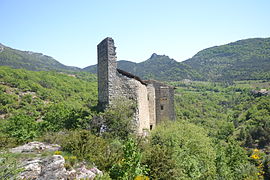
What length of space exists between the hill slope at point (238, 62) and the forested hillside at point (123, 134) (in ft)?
102

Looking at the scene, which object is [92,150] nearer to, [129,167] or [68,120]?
[129,167]

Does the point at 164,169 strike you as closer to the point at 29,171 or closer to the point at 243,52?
the point at 29,171

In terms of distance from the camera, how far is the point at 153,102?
18578mm

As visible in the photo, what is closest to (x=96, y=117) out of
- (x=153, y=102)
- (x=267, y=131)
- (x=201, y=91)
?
(x=153, y=102)

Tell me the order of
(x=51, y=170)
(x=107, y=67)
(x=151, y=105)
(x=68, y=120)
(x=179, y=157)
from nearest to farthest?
(x=51, y=170), (x=179, y=157), (x=107, y=67), (x=68, y=120), (x=151, y=105)

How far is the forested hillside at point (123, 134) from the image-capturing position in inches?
307

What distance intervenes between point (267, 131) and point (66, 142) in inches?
1886

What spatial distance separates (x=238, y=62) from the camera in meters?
98.6

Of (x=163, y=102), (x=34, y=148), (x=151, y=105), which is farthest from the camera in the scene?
(x=163, y=102)

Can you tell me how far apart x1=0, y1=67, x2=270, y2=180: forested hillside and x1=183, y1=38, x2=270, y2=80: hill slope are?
3105 centimetres

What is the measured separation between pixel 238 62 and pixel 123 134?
104m

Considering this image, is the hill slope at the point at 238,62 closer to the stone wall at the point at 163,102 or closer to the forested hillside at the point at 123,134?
the forested hillside at the point at 123,134

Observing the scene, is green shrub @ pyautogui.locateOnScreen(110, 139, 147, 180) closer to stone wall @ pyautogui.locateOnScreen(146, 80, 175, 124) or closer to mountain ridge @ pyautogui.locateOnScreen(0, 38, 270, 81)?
stone wall @ pyautogui.locateOnScreen(146, 80, 175, 124)

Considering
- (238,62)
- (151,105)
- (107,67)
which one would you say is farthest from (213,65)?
(107,67)
